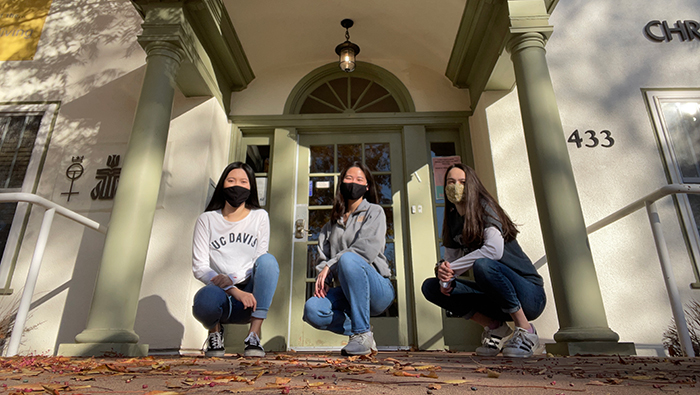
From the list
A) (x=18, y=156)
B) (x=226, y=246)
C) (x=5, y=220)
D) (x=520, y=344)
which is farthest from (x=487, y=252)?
(x=18, y=156)

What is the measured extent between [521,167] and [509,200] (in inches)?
13.0

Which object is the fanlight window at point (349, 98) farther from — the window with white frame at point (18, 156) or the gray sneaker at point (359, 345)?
the gray sneaker at point (359, 345)

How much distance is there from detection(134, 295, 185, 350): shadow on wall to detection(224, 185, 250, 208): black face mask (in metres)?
1.40

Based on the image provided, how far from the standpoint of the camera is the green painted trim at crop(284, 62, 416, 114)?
4523 mm

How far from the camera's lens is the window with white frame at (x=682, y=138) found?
12.1 ft

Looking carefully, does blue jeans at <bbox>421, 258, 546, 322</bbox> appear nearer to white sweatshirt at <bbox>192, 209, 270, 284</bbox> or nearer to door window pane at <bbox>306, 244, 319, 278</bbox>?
white sweatshirt at <bbox>192, 209, 270, 284</bbox>

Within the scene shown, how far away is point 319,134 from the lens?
447cm

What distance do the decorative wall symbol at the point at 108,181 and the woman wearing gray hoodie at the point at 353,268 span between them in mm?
2446

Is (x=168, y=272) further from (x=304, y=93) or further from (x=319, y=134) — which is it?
(x=304, y=93)

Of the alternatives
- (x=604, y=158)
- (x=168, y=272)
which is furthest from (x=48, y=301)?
(x=604, y=158)

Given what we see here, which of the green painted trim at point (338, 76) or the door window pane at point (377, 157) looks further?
the green painted trim at point (338, 76)

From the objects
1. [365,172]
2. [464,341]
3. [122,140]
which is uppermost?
[122,140]

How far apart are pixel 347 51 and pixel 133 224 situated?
262 centimetres

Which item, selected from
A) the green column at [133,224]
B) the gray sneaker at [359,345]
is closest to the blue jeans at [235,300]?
the gray sneaker at [359,345]
